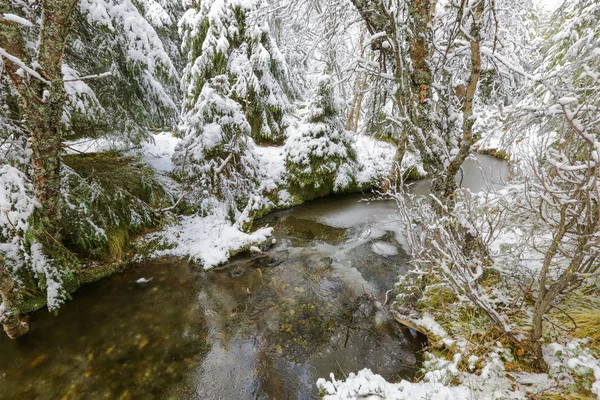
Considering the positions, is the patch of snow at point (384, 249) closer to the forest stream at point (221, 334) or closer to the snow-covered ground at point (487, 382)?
the forest stream at point (221, 334)

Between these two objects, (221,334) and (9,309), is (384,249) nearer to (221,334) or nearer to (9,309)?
(221,334)

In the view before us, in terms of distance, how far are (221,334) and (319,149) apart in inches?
238

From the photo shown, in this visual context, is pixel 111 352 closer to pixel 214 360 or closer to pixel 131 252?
pixel 214 360

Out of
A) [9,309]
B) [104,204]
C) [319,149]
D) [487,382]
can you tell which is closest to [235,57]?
[319,149]

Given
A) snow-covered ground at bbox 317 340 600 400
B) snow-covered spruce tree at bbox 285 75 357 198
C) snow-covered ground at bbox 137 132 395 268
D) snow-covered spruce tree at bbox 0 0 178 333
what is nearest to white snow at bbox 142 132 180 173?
snow-covered ground at bbox 137 132 395 268

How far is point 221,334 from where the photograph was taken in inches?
155

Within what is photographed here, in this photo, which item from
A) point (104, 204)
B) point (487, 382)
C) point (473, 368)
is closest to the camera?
point (487, 382)

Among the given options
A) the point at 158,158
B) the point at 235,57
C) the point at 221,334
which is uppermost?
the point at 235,57

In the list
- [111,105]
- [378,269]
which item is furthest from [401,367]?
[111,105]

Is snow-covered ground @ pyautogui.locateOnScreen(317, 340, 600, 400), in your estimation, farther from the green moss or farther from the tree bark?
the green moss

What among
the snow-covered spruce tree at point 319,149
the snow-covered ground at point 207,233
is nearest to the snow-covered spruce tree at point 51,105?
the snow-covered ground at point 207,233

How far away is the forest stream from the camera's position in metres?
3.22

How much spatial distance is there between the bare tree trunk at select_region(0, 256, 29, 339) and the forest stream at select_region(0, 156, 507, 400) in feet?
0.47

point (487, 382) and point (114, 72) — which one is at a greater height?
point (114, 72)
